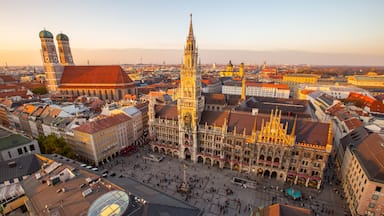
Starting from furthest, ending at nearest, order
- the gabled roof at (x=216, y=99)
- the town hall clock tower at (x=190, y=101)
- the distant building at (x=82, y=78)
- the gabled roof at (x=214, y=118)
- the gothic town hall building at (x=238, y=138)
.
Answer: the distant building at (x=82, y=78)
the gabled roof at (x=216, y=99)
the gabled roof at (x=214, y=118)
the town hall clock tower at (x=190, y=101)
the gothic town hall building at (x=238, y=138)

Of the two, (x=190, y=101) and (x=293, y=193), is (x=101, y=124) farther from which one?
(x=293, y=193)

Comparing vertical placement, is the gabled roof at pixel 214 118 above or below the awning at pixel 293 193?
above

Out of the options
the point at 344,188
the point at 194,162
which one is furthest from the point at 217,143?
the point at 344,188

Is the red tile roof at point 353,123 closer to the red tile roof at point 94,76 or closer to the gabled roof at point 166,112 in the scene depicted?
the gabled roof at point 166,112

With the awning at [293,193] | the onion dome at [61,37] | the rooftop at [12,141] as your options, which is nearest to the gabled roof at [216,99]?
the awning at [293,193]

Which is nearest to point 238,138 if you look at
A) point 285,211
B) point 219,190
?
point 219,190

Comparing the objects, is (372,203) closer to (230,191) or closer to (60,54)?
(230,191)

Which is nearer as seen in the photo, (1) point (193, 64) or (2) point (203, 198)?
(2) point (203, 198)
